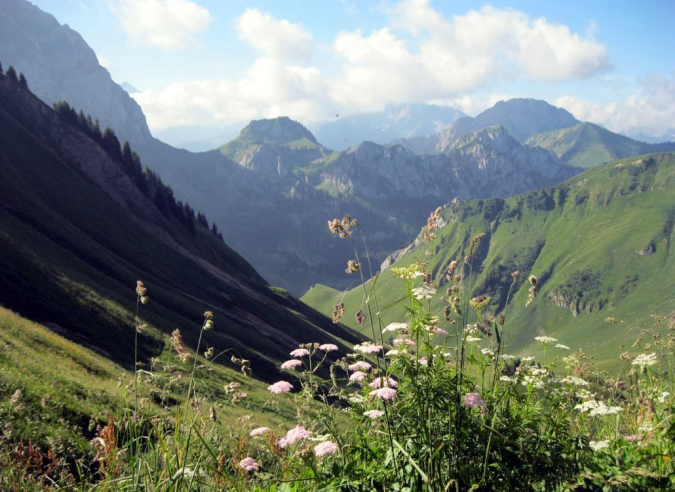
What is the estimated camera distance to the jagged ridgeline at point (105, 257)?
44.5m

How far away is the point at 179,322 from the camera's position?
193 ft

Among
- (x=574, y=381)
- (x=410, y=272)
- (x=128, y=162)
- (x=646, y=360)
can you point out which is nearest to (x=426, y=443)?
(x=410, y=272)

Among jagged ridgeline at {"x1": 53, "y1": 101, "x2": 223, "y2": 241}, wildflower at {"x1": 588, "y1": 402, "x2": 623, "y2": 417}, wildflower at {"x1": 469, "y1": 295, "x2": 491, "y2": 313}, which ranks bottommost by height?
wildflower at {"x1": 588, "y1": 402, "x2": 623, "y2": 417}

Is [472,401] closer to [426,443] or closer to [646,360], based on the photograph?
[426,443]

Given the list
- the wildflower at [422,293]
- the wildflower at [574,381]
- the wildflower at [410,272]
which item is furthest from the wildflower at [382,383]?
the wildflower at [574,381]

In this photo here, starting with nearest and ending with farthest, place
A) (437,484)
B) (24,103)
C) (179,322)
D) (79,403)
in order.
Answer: (437,484), (79,403), (179,322), (24,103)

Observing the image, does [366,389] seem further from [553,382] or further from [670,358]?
[670,358]

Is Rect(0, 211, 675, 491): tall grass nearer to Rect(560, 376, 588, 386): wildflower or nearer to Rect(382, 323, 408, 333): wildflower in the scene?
Rect(382, 323, 408, 333): wildflower

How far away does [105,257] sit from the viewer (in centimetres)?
6825

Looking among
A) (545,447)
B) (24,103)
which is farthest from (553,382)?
(24,103)

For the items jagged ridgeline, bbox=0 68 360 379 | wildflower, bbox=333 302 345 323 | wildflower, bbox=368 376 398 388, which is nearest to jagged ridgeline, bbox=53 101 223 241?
jagged ridgeline, bbox=0 68 360 379

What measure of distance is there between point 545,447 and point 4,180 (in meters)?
82.0

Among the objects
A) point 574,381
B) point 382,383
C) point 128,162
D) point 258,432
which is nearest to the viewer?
point 382,383

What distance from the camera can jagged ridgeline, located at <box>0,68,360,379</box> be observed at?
44469mm
